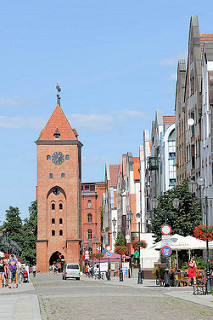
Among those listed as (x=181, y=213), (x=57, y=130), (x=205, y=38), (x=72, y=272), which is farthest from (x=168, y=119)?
(x=57, y=130)

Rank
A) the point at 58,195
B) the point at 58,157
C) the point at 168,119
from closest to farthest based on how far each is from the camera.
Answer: the point at 168,119 < the point at 58,195 < the point at 58,157

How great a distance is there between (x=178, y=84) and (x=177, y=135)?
453 centimetres

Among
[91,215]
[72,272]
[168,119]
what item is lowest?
[72,272]

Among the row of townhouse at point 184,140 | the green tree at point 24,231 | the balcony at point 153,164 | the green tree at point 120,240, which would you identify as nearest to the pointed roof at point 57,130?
the green tree at point 24,231

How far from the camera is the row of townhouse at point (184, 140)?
167ft

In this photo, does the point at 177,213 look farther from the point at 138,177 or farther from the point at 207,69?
the point at 138,177

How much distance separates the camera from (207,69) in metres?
50.6

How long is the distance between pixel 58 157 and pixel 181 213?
79.6 metres

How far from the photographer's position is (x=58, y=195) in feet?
426

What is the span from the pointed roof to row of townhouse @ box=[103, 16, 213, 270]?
32.0 metres

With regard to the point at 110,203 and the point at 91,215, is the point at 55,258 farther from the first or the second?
the point at 91,215

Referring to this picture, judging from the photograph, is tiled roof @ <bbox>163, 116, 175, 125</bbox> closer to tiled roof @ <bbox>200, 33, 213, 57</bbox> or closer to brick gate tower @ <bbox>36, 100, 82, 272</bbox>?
tiled roof @ <bbox>200, 33, 213, 57</bbox>

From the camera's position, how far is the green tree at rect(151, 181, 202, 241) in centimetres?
5234

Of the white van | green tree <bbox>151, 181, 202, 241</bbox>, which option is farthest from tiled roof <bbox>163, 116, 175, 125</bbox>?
green tree <bbox>151, 181, 202, 241</bbox>
